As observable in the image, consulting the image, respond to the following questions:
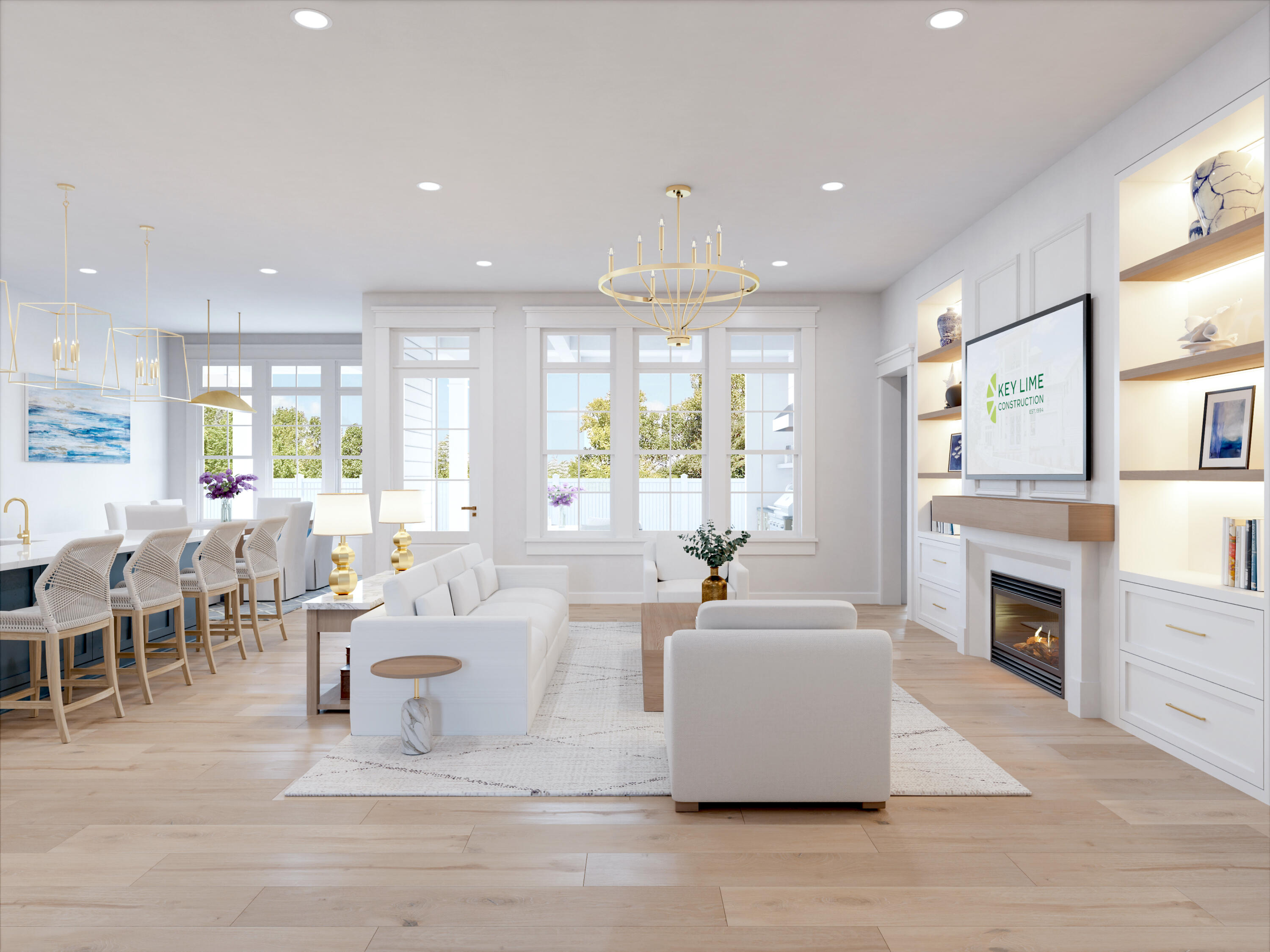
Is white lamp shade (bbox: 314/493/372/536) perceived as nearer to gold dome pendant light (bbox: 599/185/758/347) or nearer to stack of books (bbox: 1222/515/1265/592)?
gold dome pendant light (bbox: 599/185/758/347)

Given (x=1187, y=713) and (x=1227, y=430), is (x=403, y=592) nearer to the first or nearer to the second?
(x=1187, y=713)

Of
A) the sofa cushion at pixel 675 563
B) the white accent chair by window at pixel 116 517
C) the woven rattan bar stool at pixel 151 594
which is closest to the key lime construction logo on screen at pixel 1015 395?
the sofa cushion at pixel 675 563

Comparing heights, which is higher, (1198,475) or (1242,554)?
(1198,475)

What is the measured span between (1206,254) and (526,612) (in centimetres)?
364

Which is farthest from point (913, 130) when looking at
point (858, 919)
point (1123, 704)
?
point (858, 919)

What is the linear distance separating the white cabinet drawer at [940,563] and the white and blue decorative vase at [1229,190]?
2.64 m

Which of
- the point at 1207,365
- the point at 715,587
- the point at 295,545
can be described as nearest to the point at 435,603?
the point at 715,587

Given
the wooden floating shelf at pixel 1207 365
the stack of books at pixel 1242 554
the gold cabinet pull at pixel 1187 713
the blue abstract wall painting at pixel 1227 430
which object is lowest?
the gold cabinet pull at pixel 1187 713

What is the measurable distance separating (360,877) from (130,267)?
5.78 meters

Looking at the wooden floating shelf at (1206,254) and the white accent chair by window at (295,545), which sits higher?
the wooden floating shelf at (1206,254)

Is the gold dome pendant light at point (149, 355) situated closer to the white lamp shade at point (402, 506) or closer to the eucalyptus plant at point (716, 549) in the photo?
the white lamp shade at point (402, 506)

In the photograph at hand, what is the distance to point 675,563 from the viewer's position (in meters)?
6.20

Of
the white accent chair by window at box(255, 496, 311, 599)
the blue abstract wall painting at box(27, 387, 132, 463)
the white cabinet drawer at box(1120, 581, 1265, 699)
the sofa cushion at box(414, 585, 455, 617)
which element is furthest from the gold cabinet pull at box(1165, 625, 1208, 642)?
the blue abstract wall painting at box(27, 387, 132, 463)

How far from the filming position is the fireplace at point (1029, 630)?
4137mm
